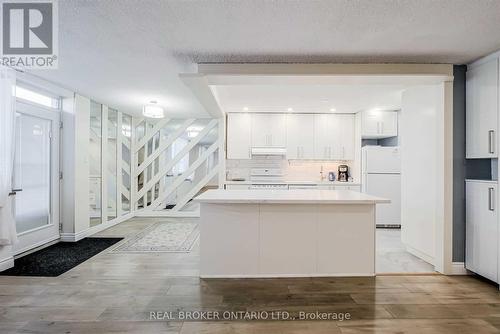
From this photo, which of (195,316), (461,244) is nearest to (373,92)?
(461,244)

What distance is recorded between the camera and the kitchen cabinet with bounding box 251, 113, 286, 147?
20.3ft

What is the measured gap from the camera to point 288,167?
649cm

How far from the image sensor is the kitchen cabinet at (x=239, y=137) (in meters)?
6.22

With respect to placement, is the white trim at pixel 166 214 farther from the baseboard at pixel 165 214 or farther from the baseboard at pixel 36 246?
the baseboard at pixel 36 246

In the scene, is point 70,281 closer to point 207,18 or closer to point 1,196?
point 1,196

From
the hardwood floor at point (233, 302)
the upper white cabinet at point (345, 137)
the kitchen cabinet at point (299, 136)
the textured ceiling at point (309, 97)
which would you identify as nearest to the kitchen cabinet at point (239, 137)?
the textured ceiling at point (309, 97)

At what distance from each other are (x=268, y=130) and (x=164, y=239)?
3143mm

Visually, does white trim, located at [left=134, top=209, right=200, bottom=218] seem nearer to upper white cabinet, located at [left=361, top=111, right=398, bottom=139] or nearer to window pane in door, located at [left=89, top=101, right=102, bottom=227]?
window pane in door, located at [left=89, top=101, right=102, bottom=227]

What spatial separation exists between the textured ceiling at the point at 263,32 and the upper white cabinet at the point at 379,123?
2.83 metres

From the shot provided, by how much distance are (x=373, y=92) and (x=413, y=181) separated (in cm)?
155

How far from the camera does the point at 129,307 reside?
247cm

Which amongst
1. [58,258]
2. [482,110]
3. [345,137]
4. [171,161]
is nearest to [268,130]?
[345,137]

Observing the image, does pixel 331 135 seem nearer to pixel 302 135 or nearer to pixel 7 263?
pixel 302 135

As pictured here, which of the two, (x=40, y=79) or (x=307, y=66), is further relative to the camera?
(x=40, y=79)
